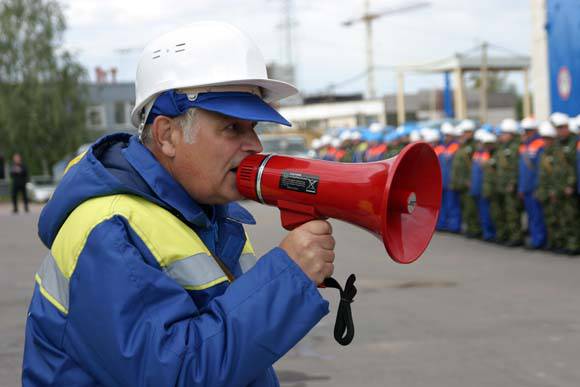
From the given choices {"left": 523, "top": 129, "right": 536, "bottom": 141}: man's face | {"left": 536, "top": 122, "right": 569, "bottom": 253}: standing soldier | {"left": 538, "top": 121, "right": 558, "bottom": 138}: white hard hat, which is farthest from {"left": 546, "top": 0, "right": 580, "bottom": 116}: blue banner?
{"left": 536, "top": 122, "right": 569, "bottom": 253}: standing soldier

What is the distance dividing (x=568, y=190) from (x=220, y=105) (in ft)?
35.3

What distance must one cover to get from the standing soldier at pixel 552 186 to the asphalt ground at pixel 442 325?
15.0 inches

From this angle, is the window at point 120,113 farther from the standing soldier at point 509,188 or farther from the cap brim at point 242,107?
the cap brim at point 242,107

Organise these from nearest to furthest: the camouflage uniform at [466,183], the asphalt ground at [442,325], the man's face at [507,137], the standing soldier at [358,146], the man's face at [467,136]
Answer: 1. the asphalt ground at [442,325]
2. the man's face at [507,137]
3. the camouflage uniform at [466,183]
4. the man's face at [467,136]
5. the standing soldier at [358,146]

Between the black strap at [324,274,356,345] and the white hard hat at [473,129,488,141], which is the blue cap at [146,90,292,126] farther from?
the white hard hat at [473,129,488,141]

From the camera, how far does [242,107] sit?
1882 mm

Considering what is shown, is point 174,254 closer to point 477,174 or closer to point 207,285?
point 207,285

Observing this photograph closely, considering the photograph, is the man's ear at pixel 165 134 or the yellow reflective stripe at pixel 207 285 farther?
the man's ear at pixel 165 134

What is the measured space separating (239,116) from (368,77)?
65.1m

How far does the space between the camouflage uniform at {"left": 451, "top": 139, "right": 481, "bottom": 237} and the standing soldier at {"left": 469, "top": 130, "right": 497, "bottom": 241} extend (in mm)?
233

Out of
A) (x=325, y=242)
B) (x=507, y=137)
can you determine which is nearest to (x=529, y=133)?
(x=507, y=137)

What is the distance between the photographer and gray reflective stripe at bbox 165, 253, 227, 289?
1.78 meters

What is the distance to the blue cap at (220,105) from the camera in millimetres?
1861

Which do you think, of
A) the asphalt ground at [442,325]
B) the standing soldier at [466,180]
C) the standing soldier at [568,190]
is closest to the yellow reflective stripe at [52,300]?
the asphalt ground at [442,325]
